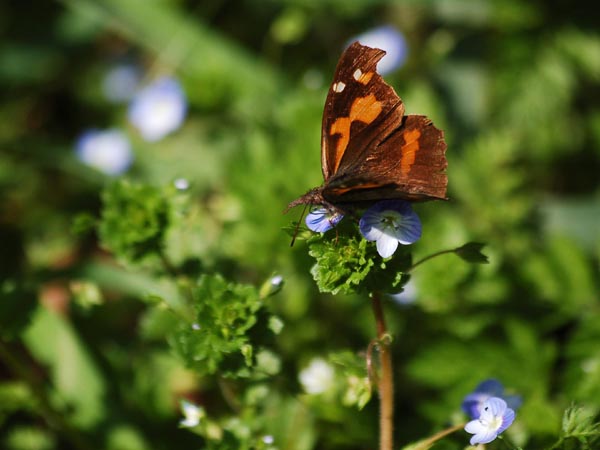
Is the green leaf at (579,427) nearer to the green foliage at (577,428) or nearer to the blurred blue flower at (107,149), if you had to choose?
the green foliage at (577,428)

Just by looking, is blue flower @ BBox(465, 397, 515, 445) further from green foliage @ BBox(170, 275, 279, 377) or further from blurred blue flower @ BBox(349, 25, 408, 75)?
blurred blue flower @ BBox(349, 25, 408, 75)

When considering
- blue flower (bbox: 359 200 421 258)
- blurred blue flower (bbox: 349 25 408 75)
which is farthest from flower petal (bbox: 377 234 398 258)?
blurred blue flower (bbox: 349 25 408 75)

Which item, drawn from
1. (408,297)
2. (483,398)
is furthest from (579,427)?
(408,297)

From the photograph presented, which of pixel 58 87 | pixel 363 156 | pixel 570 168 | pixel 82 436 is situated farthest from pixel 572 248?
pixel 58 87

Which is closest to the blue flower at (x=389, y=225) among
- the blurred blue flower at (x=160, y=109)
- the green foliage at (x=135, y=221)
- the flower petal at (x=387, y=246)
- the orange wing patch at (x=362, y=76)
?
the flower petal at (x=387, y=246)

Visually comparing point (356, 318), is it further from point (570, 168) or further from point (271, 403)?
point (570, 168)

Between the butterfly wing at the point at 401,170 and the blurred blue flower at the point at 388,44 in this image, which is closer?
the butterfly wing at the point at 401,170

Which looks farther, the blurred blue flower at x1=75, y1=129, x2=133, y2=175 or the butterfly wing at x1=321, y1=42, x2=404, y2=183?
the blurred blue flower at x1=75, y1=129, x2=133, y2=175

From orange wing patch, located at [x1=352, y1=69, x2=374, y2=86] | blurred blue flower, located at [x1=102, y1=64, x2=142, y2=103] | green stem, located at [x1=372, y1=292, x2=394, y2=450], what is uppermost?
blurred blue flower, located at [x1=102, y1=64, x2=142, y2=103]
